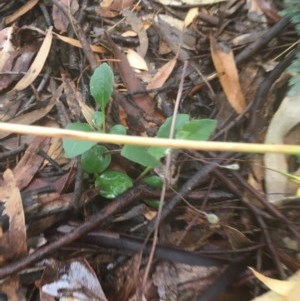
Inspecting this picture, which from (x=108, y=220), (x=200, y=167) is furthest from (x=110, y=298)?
(x=200, y=167)

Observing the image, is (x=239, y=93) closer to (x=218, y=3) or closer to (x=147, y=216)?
(x=218, y=3)

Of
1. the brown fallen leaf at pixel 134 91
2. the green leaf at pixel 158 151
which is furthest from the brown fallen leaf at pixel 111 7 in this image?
the green leaf at pixel 158 151

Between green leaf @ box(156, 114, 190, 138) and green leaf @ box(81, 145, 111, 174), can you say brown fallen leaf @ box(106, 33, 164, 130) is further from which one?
green leaf @ box(156, 114, 190, 138)

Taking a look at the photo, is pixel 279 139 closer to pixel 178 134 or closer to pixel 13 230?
pixel 178 134

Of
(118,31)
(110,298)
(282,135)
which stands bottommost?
(110,298)

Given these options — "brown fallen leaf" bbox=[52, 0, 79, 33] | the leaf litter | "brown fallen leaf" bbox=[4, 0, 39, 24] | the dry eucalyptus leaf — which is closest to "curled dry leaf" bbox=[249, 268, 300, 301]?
the leaf litter

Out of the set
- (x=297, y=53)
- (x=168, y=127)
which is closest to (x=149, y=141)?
(x=168, y=127)

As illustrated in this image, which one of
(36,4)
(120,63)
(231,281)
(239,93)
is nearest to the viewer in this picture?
(231,281)
